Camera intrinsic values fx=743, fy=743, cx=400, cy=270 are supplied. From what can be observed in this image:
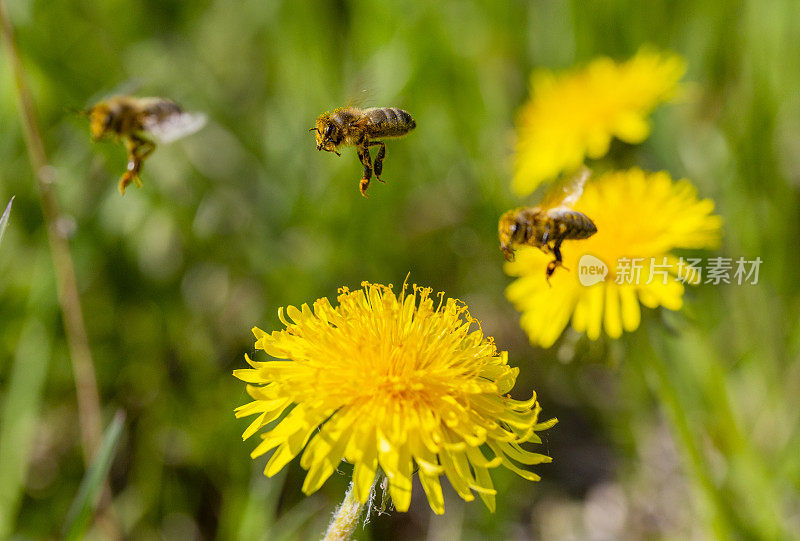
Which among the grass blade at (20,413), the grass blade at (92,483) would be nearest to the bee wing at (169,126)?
the grass blade at (92,483)

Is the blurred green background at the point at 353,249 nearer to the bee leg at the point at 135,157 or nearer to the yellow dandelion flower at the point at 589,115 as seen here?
the yellow dandelion flower at the point at 589,115

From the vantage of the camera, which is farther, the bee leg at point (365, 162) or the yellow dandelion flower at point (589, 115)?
the yellow dandelion flower at point (589, 115)

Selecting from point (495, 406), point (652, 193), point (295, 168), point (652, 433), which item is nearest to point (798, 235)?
point (652, 433)

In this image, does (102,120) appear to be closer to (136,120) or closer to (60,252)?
(136,120)

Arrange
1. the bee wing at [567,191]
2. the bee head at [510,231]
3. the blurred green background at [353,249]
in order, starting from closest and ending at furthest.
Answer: the bee head at [510,231], the bee wing at [567,191], the blurred green background at [353,249]

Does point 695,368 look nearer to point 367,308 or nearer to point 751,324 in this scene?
point 751,324

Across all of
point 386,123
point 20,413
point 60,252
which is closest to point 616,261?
point 386,123
